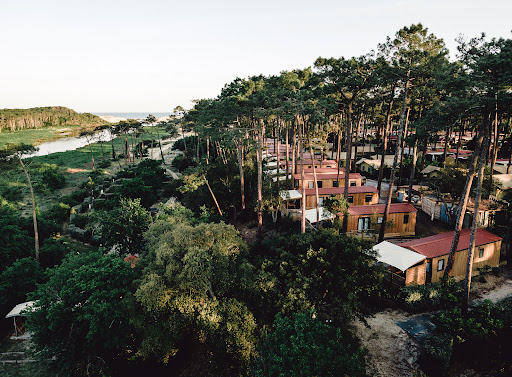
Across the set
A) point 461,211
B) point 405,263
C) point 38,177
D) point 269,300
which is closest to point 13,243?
point 269,300

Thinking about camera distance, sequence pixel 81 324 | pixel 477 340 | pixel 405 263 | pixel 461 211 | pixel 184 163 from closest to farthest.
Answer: pixel 477 340
pixel 81 324
pixel 461 211
pixel 405 263
pixel 184 163

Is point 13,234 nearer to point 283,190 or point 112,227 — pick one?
point 112,227

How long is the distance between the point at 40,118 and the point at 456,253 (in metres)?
180

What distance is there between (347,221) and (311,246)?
1074 cm

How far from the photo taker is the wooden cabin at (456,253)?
18.5 meters

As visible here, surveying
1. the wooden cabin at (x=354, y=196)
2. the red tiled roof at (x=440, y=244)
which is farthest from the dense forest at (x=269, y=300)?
the wooden cabin at (x=354, y=196)

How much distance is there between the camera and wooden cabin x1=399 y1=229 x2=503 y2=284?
1850cm

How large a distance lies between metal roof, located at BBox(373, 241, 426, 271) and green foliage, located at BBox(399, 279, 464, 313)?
1.53m

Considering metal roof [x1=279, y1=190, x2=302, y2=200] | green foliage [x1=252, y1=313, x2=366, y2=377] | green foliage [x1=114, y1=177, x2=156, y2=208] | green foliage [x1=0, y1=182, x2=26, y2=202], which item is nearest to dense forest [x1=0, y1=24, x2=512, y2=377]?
green foliage [x1=252, y1=313, x2=366, y2=377]

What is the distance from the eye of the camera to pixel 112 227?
81.5 ft

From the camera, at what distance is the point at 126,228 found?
2484 centimetres

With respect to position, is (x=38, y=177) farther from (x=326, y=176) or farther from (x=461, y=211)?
(x=461, y=211)

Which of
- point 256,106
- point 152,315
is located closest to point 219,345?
point 152,315

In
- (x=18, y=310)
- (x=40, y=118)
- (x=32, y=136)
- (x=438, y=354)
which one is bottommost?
(x=18, y=310)
